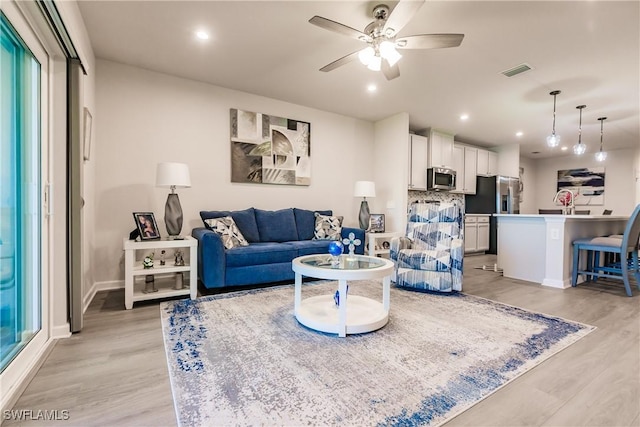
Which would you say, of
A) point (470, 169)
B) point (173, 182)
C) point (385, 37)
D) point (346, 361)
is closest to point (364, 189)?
point (385, 37)

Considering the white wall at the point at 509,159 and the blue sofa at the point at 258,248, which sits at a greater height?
the white wall at the point at 509,159

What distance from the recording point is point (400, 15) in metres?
1.96

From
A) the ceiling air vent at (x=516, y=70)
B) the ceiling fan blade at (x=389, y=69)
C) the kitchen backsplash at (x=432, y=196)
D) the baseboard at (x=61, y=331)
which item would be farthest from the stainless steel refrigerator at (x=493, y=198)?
the baseboard at (x=61, y=331)

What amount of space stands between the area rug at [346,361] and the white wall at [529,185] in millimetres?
6914

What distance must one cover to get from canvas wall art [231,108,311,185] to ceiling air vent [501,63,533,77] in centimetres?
263

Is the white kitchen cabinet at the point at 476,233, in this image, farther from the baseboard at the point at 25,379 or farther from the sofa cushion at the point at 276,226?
the baseboard at the point at 25,379

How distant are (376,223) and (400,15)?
305 cm

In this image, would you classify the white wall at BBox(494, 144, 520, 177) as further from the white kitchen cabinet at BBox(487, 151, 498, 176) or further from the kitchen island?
the kitchen island

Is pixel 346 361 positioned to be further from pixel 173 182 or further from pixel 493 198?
pixel 493 198

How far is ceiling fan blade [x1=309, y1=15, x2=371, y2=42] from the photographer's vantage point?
203 cm

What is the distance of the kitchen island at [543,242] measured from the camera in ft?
11.5

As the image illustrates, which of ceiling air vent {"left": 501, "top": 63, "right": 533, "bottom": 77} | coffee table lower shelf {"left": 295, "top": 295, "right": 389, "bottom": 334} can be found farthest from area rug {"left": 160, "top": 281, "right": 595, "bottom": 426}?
ceiling air vent {"left": 501, "top": 63, "right": 533, "bottom": 77}

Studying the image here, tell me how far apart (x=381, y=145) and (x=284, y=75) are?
2.37m

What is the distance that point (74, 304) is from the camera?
6.83 ft
